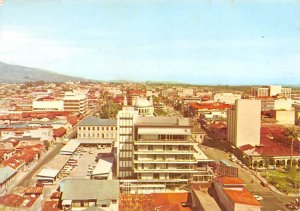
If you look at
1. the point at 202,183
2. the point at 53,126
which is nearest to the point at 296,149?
the point at 202,183

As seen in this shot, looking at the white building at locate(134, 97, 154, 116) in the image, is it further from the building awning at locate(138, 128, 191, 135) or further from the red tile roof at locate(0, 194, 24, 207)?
the red tile roof at locate(0, 194, 24, 207)

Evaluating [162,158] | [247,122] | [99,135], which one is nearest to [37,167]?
[162,158]

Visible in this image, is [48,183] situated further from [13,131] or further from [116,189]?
[13,131]

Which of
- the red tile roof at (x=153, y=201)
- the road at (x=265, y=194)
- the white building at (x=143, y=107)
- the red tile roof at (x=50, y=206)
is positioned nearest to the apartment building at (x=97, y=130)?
the white building at (x=143, y=107)

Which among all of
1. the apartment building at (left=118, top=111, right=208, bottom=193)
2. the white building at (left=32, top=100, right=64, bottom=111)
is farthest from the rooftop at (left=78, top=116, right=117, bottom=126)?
the white building at (left=32, top=100, right=64, bottom=111)

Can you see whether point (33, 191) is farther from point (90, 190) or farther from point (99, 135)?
point (99, 135)

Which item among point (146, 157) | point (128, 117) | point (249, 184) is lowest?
point (249, 184)

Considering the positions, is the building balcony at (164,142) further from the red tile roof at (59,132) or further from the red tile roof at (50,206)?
the red tile roof at (59,132)
